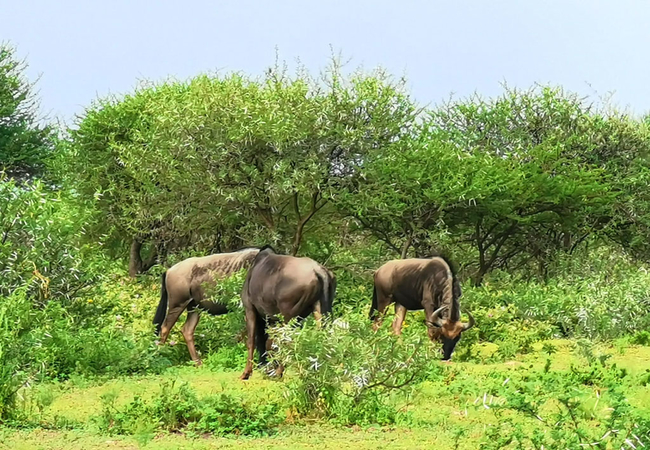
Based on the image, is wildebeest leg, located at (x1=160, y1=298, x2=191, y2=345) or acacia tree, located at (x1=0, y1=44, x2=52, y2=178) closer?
wildebeest leg, located at (x1=160, y1=298, x2=191, y2=345)

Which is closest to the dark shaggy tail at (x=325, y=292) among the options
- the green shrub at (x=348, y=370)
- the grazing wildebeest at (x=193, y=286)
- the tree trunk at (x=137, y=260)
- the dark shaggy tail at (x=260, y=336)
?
the dark shaggy tail at (x=260, y=336)

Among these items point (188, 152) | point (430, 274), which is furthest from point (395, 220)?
point (430, 274)

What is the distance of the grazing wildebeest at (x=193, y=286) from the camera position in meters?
14.1

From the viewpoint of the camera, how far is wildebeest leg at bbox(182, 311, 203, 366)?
13.9m

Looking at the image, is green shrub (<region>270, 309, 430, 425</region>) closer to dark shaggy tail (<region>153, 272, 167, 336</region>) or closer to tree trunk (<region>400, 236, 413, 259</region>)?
dark shaggy tail (<region>153, 272, 167, 336</region>)

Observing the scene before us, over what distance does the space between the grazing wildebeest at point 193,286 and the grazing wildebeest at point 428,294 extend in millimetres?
2463

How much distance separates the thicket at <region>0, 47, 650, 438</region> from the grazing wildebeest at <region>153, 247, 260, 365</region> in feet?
1.26

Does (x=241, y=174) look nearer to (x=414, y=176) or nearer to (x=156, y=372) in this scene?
(x=414, y=176)

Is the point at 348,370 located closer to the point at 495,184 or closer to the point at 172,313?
the point at 172,313

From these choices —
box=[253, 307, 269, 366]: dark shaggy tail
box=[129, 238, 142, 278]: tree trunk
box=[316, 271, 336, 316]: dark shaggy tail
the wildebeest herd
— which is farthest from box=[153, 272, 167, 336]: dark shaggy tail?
box=[129, 238, 142, 278]: tree trunk

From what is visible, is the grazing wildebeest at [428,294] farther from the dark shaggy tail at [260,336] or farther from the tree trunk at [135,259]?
the tree trunk at [135,259]

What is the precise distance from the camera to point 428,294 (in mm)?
15664

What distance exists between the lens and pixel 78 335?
1256 centimetres

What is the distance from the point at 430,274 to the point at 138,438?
926 cm
